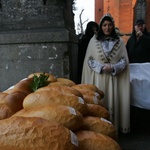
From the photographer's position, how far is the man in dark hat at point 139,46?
4.06m

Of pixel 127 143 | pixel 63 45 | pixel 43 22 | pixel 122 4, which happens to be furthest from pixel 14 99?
pixel 122 4

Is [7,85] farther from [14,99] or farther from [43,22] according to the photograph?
[14,99]

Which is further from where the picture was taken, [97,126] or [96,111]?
[96,111]

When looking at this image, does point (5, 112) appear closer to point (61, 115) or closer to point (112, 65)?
point (61, 115)

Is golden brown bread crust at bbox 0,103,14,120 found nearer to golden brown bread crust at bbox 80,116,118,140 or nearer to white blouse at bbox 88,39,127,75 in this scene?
golden brown bread crust at bbox 80,116,118,140

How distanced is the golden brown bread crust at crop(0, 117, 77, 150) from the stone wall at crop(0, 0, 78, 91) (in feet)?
6.05

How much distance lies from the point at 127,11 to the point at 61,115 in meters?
15.3

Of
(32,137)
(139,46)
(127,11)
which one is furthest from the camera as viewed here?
(127,11)

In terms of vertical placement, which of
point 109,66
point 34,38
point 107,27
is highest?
point 107,27

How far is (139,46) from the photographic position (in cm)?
→ 412

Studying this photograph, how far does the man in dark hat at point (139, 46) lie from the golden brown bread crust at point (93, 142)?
3423mm

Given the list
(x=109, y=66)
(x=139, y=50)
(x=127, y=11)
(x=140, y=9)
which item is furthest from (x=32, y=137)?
(x=127, y=11)

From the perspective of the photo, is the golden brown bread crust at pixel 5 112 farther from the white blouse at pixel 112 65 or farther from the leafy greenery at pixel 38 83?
the white blouse at pixel 112 65

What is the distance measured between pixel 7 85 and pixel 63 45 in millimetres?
887
